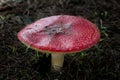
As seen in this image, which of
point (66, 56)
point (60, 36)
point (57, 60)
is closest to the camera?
point (60, 36)

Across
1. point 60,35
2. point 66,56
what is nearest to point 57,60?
point 66,56

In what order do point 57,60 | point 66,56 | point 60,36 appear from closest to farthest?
point 60,36
point 57,60
point 66,56

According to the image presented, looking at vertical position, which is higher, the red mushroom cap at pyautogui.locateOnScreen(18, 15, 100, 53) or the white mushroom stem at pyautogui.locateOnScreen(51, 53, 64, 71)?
the red mushroom cap at pyautogui.locateOnScreen(18, 15, 100, 53)

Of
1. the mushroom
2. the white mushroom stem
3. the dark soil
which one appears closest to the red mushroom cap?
the mushroom

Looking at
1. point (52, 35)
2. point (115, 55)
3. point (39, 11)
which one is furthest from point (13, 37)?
point (115, 55)

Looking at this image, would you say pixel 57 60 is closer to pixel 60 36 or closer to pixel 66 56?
pixel 66 56

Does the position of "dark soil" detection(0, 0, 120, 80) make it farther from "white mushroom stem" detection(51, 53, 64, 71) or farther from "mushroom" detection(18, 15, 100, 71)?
"mushroom" detection(18, 15, 100, 71)

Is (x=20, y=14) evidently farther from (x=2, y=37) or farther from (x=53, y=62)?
(x=53, y=62)
